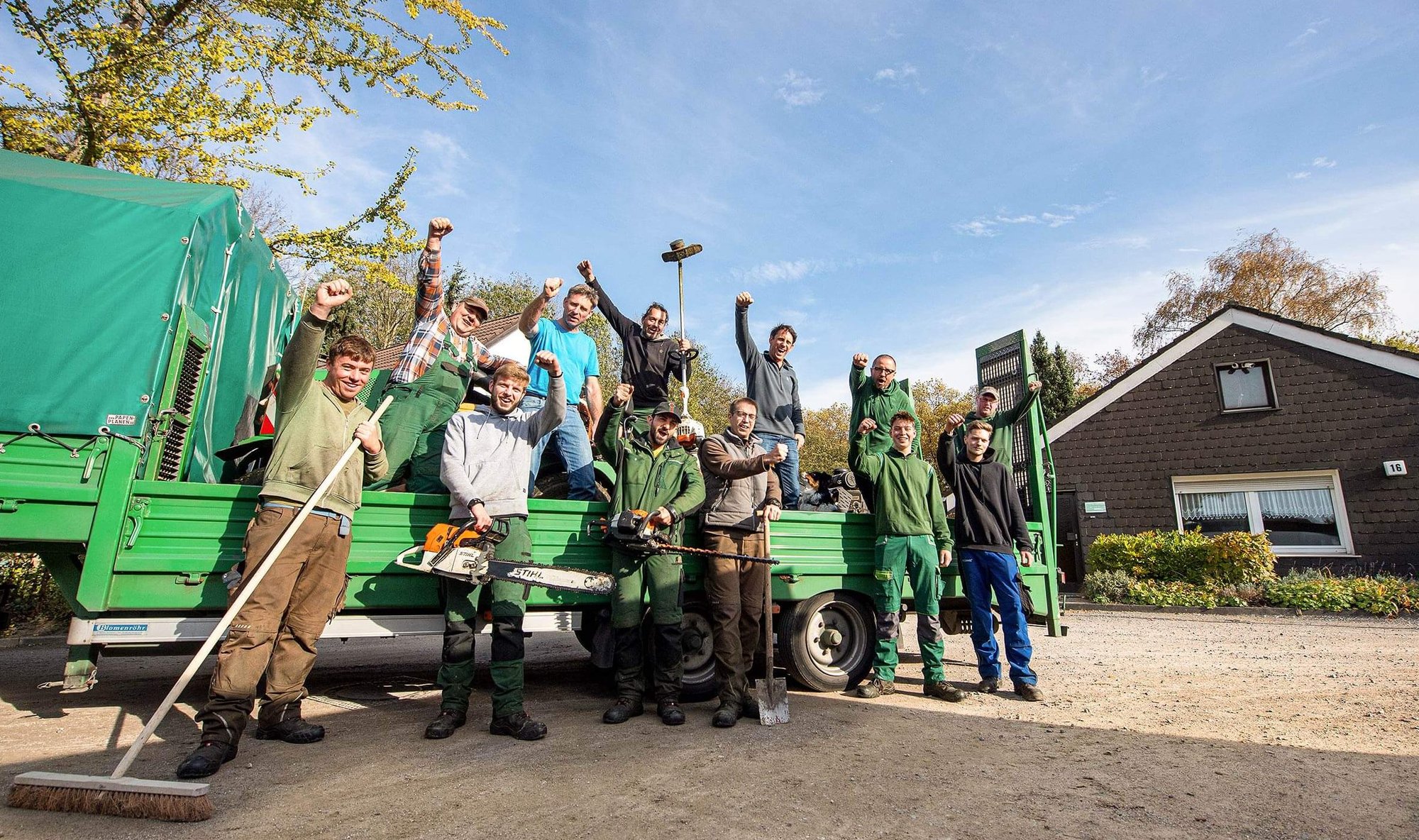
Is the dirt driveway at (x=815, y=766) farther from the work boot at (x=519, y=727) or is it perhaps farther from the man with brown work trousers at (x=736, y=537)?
the man with brown work trousers at (x=736, y=537)

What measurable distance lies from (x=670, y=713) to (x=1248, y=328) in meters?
16.3

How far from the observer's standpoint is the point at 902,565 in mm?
5117

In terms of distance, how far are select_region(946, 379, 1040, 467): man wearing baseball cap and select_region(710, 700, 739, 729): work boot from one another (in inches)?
117

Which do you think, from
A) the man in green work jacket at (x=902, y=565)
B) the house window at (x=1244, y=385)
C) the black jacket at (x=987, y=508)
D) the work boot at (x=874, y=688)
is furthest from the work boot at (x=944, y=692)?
the house window at (x=1244, y=385)

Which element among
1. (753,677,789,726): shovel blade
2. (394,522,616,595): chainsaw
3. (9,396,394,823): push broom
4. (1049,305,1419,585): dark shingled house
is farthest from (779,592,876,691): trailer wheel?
(1049,305,1419,585): dark shingled house

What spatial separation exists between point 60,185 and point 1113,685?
24.2ft

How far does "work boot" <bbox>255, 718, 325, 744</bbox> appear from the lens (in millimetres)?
3639

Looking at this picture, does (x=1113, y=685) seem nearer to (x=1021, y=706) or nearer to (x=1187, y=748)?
(x=1021, y=706)

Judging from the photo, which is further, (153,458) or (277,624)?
(153,458)

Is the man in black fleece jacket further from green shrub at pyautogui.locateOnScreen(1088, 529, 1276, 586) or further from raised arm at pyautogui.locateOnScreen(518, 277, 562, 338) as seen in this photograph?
green shrub at pyautogui.locateOnScreen(1088, 529, 1276, 586)

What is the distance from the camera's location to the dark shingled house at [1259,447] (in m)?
13.3

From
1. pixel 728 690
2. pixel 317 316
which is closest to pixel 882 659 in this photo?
pixel 728 690

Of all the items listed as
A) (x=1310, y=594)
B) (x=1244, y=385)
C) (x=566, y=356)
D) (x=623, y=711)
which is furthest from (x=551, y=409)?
(x=1244, y=385)

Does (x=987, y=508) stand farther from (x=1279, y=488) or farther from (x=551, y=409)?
(x=1279, y=488)
